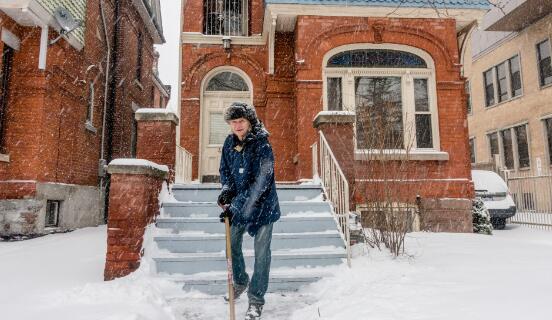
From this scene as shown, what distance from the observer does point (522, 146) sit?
687 inches

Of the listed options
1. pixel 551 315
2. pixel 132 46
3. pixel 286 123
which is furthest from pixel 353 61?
pixel 132 46

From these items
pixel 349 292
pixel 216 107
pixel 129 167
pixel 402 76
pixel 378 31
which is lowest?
pixel 349 292

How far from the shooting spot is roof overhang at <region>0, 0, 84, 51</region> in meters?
7.32

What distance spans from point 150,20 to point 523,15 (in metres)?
15.5

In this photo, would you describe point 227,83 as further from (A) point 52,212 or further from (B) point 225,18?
(A) point 52,212

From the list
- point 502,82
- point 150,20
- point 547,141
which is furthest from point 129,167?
point 502,82

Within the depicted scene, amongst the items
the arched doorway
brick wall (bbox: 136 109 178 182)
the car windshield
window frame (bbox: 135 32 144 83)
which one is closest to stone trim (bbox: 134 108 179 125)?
brick wall (bbox: 136 109 178 182)

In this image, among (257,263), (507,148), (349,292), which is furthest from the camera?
(507,148)

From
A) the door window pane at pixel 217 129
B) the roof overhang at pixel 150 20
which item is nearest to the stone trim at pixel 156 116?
the door window pane at pixel 217 129

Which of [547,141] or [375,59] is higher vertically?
[375,59]

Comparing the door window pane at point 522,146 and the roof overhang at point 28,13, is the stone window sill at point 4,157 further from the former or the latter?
the door window pane at point 522,146

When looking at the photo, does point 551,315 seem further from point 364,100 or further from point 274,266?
point 364,100

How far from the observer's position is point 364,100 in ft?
30.5

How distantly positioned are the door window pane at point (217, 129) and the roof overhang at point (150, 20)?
6562mm
